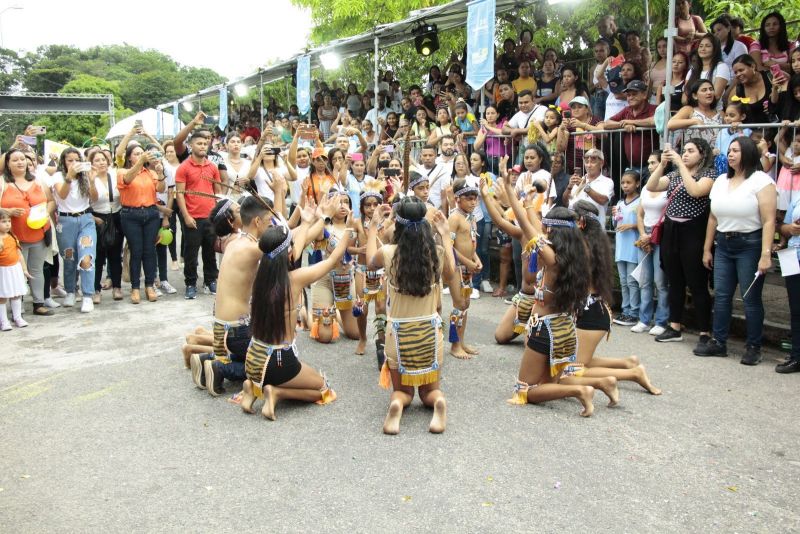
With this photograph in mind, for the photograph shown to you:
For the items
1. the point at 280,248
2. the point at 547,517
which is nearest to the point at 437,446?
the point at 547,517

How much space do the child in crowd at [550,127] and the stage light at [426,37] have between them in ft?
14.3

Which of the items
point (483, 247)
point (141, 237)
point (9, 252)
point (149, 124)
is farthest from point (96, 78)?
point (483, 247)

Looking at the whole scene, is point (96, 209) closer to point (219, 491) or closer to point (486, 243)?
point (486, 243)

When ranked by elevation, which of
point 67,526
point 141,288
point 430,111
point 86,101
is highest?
point 86,101

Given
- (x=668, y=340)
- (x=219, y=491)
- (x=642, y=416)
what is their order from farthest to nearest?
(x=668, y=340)
(x=642, y=416)
(x=219, y=491)

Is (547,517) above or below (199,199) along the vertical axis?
below

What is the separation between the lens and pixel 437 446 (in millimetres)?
4457

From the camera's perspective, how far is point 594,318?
18.0 ft

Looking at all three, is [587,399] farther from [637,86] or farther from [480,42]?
[480,42]

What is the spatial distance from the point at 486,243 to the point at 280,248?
5027 millimetres

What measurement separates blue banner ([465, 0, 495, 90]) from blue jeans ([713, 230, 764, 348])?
14.6ft

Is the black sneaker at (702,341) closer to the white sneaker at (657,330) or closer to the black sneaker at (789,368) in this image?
the white sneaker at (657,330)

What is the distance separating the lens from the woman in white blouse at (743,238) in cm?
594

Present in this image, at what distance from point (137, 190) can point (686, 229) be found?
6.45 meters
